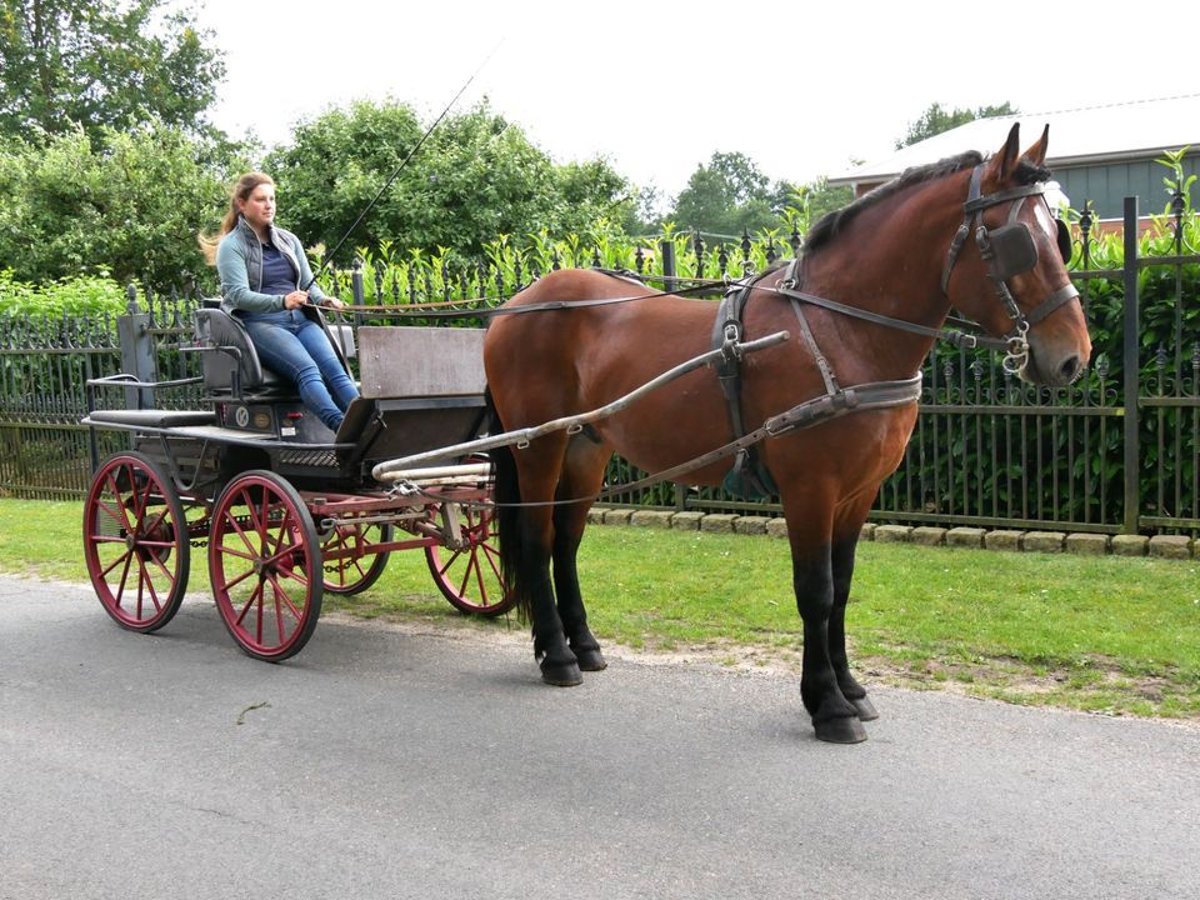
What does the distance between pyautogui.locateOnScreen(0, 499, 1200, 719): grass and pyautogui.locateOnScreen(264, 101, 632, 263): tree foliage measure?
7.78 m

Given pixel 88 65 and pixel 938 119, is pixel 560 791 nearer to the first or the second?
pixel 88 65

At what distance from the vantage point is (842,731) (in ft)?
14.7

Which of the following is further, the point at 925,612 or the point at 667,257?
the point at 667,257

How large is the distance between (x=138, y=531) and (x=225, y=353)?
4.43ft

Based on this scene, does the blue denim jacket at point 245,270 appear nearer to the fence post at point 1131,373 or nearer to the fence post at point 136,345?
the fence post at point 136,345

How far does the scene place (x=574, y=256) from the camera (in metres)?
10.1

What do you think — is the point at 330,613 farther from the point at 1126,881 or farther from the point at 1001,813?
the point at 1126,881

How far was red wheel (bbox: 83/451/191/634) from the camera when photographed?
6527 millimetres

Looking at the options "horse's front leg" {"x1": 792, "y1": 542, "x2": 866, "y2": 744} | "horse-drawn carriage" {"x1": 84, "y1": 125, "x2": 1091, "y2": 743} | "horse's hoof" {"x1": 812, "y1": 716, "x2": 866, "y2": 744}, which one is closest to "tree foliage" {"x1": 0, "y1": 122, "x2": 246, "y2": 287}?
"horse-drawn carriage" {"x1": 84, "y1": 125, "x2": 1091, "y2": 743}

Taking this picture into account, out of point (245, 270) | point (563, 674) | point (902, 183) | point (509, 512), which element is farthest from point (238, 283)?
point (902, 183)

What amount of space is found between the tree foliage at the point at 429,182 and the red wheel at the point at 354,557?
311 inches

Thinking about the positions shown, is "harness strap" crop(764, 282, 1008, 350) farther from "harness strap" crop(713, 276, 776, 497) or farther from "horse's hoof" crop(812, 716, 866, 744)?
"horse's hoof" crop(812, 716, 866, 744)

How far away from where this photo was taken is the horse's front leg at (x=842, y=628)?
479 centimetres

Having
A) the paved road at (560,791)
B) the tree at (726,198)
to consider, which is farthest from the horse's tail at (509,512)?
the tree at (726,198)
